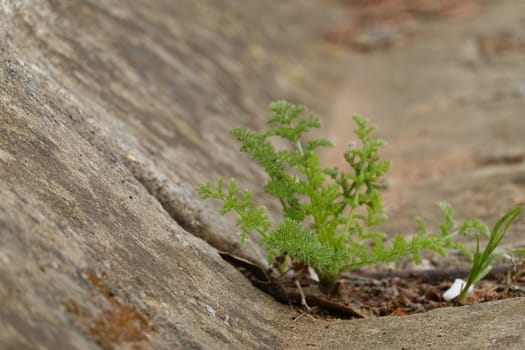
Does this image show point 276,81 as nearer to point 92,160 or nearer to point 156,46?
point 156,46

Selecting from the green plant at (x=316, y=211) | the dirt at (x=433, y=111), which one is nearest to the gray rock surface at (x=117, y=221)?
the green plant at (x=316, y=211)

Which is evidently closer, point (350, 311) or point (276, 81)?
point (350, 311)

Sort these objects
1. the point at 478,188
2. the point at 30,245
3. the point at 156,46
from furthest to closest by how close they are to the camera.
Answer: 1. the point at 156,46
2. the point at 478,188
3. the point at 30,245

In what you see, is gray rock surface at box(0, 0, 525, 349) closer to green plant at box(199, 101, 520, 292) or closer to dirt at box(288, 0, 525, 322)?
green plant at box(199, 101, 520, 292)

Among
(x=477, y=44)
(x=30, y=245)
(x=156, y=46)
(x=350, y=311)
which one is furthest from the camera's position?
(x=477, y=44)

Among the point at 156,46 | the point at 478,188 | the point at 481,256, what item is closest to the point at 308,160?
the point at 481,256

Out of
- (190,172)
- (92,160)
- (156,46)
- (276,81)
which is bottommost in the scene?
(92,160)

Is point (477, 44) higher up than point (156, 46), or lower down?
higher up

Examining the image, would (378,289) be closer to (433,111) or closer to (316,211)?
(316,211)
